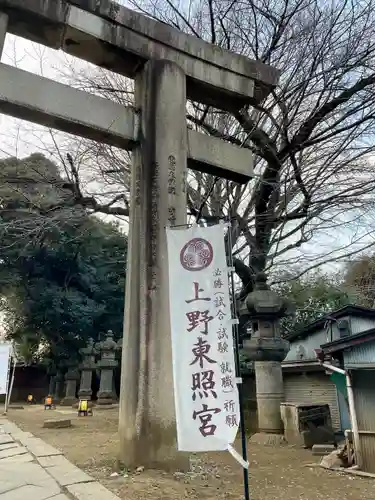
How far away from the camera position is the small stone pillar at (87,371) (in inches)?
671

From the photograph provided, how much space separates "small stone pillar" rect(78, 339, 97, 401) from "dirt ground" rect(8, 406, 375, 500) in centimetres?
984

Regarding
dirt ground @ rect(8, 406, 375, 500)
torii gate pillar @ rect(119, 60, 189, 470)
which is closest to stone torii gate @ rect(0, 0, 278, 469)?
torii gate pillar @ rect(119, 60, 189, 470)

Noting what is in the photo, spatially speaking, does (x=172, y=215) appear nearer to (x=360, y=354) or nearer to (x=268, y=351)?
(x=268, y=351)

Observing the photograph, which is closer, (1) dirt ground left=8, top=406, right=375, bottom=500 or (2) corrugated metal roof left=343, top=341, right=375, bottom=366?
(1) dirt ground left=8, top=406, right=375, bottom=500

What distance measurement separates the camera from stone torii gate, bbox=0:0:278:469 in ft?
15.4

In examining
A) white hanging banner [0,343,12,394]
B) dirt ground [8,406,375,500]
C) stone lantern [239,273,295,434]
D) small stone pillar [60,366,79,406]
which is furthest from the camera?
small stone pillar [60,366,79,406]

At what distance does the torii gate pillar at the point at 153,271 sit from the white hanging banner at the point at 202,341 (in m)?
0.78

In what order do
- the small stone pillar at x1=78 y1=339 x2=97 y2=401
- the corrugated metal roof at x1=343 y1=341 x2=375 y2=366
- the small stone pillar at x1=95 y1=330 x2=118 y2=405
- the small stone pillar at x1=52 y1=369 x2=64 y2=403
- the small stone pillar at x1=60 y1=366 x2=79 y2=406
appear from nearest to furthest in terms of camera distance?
the corrugated metal roof at x1=343 y1=341 x2=375 y2=366 < the small stone pillar at x1=95 y1=330 x2=118 y2=405 < the small stone pillar at x1=78 y1=339 x2=97 y2=401 < the small stone pillar at x1=60 y1=366 x2=79 y2=406 < the small stone pillar at x1=52 y1=369 x2=64 y2=403

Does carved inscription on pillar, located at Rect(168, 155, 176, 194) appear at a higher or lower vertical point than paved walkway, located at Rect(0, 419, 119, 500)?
higher

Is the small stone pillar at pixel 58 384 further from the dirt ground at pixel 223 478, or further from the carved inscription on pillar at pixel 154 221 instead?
the carved inscription on pillar at pixel 154 221

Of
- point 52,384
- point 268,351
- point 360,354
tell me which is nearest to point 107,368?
point 52,384

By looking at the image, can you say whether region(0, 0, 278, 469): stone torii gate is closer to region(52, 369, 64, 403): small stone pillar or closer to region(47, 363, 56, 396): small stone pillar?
region(52, 369, 64, 403): small stone pillar

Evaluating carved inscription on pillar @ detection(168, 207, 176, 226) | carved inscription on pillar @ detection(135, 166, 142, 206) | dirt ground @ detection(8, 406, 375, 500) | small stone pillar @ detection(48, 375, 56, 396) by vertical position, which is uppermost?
carved inscription on pillar @ detection(135, 166, 142, 206)

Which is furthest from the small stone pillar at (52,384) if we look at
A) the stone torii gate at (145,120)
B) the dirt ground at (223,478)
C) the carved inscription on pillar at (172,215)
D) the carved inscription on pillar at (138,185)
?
the carved inscription on pillar at (172,215)
